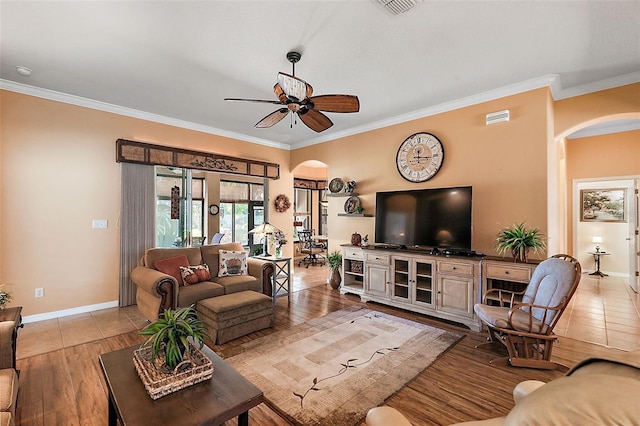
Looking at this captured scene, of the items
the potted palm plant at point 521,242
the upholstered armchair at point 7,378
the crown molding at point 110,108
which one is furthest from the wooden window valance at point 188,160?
the potted palm plant at point 521,242

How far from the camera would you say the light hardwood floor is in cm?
209

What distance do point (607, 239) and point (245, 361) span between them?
8.31 meters

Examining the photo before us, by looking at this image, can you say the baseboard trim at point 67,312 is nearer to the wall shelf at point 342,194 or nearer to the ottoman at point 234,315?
the ottoman at point 234,315

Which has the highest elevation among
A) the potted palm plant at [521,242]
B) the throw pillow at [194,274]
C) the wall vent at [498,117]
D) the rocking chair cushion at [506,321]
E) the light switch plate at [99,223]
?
the wall vent at [498,117]

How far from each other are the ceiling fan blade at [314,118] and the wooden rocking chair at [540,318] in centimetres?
262

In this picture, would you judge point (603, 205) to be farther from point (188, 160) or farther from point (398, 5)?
point (188, 160)

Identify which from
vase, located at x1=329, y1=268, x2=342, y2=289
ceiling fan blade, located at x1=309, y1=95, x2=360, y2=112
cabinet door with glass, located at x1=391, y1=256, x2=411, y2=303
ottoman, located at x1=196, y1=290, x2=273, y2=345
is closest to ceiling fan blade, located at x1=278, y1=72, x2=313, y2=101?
ceiling fan blade, located at x1=309, y1=95, x2=360, y2=112

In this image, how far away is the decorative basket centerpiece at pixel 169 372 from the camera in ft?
5.25

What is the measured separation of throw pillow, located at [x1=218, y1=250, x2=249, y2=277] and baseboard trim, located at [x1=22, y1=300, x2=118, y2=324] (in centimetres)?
179

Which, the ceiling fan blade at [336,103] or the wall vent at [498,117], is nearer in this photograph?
the ceiling fan blade at [336,103]

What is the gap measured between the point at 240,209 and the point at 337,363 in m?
5.08

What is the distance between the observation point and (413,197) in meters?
4.41

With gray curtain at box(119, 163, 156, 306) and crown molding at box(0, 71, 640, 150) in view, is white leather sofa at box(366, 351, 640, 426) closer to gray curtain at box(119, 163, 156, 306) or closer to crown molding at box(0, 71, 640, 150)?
crown molding at box(0, 71, 640, 150)

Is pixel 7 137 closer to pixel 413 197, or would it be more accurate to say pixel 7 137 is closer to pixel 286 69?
pixel 286 69
